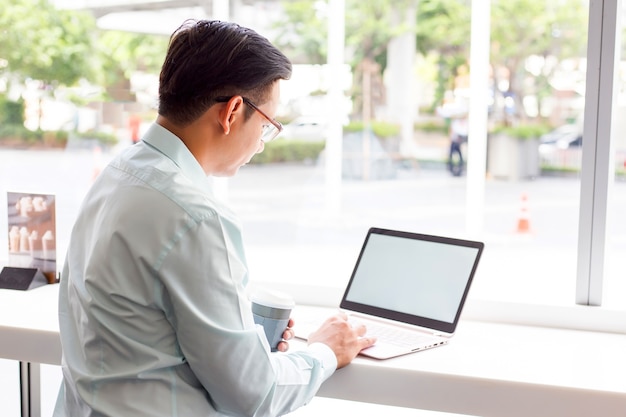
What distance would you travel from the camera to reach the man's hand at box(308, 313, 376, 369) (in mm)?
1702

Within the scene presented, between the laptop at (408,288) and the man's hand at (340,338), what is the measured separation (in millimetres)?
111

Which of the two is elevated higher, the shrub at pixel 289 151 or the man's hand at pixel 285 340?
the shrub at pixel 289 151

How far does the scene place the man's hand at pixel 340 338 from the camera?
1702 millimetres

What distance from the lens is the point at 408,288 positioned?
206 cm

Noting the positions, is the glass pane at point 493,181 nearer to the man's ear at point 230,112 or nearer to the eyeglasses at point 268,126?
the eyeglasses at point 268,126

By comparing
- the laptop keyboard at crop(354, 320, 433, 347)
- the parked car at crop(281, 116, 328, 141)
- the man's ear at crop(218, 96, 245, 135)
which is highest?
the man's ear at crop(218, 96, 245, 135)

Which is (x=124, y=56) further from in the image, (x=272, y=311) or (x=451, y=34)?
(x=272, y=311)

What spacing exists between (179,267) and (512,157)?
8.40 ft

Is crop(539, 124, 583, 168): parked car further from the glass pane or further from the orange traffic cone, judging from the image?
the orange traffic cone

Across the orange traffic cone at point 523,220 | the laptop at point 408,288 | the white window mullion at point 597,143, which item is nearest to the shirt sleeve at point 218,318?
the laptop at point 408,288

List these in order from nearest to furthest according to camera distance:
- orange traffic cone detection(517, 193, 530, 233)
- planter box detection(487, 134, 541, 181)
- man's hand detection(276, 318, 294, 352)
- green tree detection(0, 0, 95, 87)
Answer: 1. man's hand detection(276, 318, 294, 352)
2. green tree detection(0, 0, 95, 87)
3. planter box detection(487, 134, 541, 181)
4. orange traffic cone detection(517, 193, 530, 233)

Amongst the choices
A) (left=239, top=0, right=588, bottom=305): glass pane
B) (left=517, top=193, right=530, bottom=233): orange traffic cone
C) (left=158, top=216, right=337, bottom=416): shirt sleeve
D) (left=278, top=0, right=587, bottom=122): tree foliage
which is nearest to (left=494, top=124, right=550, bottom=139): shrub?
(left=239, top=0, right=588, bottom=305): glass pane

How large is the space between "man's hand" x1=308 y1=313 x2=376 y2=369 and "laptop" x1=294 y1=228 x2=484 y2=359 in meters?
0.11

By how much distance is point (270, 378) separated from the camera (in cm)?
137
